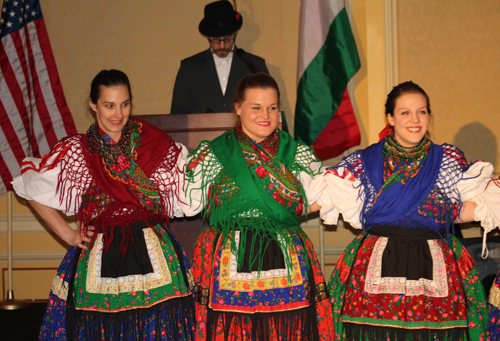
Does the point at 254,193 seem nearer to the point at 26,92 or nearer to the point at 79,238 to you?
the point at 79,238

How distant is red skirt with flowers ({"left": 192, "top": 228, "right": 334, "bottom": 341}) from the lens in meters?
2.16

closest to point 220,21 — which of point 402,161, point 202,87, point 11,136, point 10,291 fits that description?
point 202,87

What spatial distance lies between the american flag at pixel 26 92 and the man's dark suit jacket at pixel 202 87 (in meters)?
1.08

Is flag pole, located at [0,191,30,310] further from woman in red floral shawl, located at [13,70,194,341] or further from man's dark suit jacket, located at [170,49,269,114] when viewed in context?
woman in red floral shawl, located at [13,70,194,341]

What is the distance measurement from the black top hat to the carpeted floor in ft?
7.26

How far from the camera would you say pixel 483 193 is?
2.23 meters

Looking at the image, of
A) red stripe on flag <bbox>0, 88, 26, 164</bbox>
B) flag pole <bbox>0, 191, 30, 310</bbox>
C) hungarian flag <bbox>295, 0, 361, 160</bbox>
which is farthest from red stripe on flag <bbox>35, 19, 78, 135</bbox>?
hungarian flag <bbox>295, 0, 361, 160</bbox>

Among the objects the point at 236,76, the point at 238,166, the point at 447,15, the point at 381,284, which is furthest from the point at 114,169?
the point at 447,15

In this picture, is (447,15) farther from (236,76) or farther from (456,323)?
(456,323)

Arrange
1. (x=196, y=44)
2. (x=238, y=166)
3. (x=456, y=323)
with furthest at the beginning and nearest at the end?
(x=196, y=44) < (x=238, y=166) < (x=456, y=323)

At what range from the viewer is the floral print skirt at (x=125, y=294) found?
2.16 m

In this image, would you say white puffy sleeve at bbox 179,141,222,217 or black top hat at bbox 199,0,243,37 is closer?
white puffy sleeve at bbox 179,141,222,217

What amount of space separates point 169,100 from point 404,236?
2.67 m

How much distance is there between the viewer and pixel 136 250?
2.27 m
